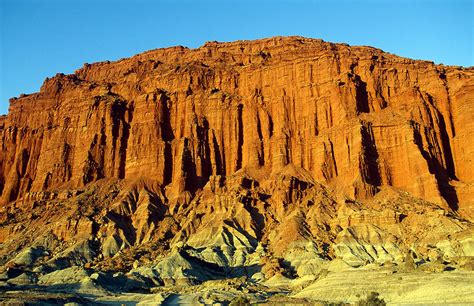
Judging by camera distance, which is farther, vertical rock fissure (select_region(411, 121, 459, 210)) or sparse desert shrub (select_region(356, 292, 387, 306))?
vertical rock fissure (select_region(411, 121, 459, 210))

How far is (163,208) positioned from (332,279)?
97.9 meters

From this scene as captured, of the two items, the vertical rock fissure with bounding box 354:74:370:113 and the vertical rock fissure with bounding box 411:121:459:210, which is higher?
the vertical rock fissure with bounding box 354:74:370:113

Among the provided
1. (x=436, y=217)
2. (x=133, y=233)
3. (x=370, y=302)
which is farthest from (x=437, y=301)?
(x=133, y=233)

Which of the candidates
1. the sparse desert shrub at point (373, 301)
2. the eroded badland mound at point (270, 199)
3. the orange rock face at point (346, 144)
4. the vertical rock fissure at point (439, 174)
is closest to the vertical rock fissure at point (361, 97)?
the orange rock face at point (346, 144)

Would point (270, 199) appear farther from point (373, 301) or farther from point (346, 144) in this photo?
point (373, 301)

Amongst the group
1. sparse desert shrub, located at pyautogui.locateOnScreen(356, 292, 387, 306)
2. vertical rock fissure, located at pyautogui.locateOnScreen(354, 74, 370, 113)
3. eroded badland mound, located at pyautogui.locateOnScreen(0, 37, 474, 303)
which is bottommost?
sparse desert shrub, located at pyautogui.locateOnScreen(356, 292, 387, 306)

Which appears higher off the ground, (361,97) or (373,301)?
(361,97)

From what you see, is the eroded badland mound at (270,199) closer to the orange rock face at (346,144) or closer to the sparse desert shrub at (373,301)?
the orange rock face at (346,144)

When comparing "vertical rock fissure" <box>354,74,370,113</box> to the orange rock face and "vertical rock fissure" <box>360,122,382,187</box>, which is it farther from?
"vertical rock fissure" <box>360,122,382,187</box>

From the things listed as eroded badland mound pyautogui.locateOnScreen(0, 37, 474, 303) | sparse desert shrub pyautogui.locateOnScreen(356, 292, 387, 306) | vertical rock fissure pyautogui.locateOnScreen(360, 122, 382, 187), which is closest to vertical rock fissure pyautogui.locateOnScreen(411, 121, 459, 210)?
eroded badland mound pyautogui.locateOnScreen(0, 37, 474, 303)

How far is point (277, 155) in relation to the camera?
187 metres

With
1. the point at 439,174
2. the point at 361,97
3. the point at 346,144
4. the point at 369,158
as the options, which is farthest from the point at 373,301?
the point at 361,97

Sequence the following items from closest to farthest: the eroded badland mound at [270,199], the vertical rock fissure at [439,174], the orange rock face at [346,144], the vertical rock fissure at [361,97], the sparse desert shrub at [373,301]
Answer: the sparse desert shrub at [373,301] < the eroded badland mound at [270,199] < the vertical rock fissure at [439,174] < the orange rock face at [346,144] < the vertical rock fissure at [361,97]

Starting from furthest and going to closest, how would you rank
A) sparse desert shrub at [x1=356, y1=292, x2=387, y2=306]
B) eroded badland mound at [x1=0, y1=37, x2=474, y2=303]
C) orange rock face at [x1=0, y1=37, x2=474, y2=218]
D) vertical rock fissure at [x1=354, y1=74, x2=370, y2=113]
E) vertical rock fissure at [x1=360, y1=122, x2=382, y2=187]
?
vertical rock fissure at [x1=354, y1=74, x2=370, y2=113] → orange rock face at [x1=0, y1=37, x2=474, y2=218] → vertical rock fissure at [x1=360, y1=122, x2=382, y2=187] → eroded badland mound at [x1=0, y1=37, x2=474, y2=303] → sparse desert shrub at [x1=356, y1=292, x2=387, y2=306]
